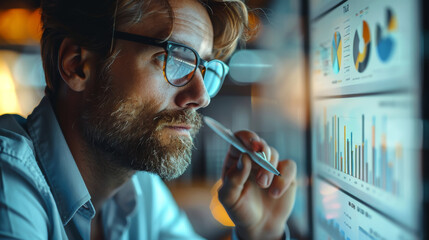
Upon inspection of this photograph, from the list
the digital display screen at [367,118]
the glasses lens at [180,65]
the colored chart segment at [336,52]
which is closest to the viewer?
the digital display screen at [367,118]

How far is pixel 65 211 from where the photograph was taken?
2.55ft

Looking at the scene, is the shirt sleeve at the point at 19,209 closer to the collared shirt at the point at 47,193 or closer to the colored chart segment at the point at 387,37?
the collared shirt at the point at 47,193

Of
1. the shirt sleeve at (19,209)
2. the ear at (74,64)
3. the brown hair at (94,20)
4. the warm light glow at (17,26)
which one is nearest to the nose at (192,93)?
the brown hair at (94,20)

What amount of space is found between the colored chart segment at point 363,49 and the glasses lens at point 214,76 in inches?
15.6

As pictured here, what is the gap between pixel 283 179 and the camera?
0.84m

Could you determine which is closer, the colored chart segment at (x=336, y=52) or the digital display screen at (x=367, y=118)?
the digital display screen at (x=367, y=118)

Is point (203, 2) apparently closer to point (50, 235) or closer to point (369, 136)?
point (369, 136)

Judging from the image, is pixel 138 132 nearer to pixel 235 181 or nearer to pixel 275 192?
pixel 235 181

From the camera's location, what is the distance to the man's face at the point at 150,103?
77cm

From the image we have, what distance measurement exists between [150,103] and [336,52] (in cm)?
47

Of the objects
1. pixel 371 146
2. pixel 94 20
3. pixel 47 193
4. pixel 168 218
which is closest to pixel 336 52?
pixel 371 146

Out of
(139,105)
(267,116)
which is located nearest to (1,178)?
(139,105)

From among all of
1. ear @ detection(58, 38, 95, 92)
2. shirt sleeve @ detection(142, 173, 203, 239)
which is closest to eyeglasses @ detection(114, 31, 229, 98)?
ear @ detection(58, 38, 95, 92)

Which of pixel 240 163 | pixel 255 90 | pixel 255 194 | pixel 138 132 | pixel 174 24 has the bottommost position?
pixel 255 194
